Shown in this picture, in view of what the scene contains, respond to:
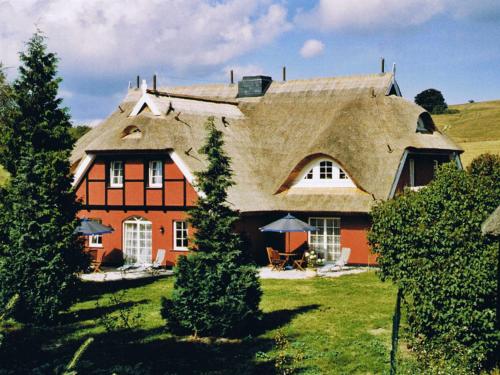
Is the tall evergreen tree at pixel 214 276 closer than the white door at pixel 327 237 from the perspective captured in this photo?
Yes

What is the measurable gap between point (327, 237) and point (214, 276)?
12756 mm

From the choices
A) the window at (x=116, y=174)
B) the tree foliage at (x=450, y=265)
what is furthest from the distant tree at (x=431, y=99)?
the tree foliage at (x=450, y=265)

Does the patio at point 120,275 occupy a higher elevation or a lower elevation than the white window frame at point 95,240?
lower

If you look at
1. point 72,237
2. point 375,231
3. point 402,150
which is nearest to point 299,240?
point 402,150

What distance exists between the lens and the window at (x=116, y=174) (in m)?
27.8

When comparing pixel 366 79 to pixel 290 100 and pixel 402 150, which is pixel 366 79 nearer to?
→ pixel 290 100

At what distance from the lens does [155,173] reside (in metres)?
27.0

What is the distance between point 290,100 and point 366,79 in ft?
12.3

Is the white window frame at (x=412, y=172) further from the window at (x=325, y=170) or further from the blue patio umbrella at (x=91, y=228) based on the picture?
the blue patio umbrella at (x=91, y=228)

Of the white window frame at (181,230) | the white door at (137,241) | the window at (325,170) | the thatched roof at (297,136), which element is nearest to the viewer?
the thatched roof at (297,136)

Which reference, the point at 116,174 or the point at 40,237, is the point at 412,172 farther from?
the point at 40,237

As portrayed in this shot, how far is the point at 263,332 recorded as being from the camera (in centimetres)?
1527

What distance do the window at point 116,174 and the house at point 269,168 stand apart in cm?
4

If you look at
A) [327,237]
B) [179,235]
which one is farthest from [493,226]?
[179,235]
